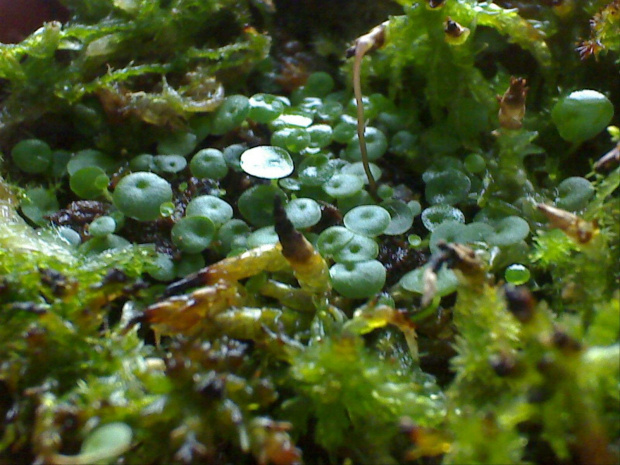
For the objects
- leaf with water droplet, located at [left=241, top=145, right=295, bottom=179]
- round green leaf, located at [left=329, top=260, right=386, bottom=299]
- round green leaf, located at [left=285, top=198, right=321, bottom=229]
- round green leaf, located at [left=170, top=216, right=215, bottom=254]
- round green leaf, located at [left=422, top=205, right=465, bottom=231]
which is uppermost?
leaf with water droplet, located at [left=241, top=145, right=295, bottom=179]

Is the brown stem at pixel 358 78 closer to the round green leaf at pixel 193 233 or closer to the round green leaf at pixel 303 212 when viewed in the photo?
the round green leaf at pixel 303 212

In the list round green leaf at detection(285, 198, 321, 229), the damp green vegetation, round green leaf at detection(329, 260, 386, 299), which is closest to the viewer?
the damp green vegetation

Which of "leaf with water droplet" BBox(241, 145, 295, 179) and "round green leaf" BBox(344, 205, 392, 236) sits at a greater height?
"leaf with water droplet" BBox(241, 145, 295, 179)

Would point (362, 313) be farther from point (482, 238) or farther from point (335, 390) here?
point (482, 238)

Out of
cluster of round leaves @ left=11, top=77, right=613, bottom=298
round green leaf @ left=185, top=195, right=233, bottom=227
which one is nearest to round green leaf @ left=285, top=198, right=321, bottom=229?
cluster of round leaves @ left=11, top=77, right=613, bottom=298

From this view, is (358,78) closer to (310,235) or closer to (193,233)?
(310,235)

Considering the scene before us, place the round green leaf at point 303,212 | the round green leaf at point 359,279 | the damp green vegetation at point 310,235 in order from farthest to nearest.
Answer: the round green leaf at point 303,212
the round green leaf at point 359,279
the damp green vegetation at point 310,235

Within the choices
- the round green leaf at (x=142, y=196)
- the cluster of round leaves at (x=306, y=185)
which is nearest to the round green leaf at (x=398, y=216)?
the cluster of round leaves at (x=306, y=185)

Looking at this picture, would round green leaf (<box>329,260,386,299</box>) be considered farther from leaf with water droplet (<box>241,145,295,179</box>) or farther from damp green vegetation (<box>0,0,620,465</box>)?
Answer: leaf with water droplet (<box>241,145,295,179</box>)

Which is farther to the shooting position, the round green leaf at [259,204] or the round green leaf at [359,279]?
the round green leaf at [259,204]

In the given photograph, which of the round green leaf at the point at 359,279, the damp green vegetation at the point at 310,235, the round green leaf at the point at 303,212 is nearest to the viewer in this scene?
the damp green vegetation at the point at 310,235
